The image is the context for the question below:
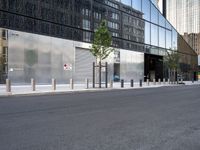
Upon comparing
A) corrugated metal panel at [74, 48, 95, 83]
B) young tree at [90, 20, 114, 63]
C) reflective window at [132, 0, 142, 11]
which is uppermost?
reflective window at [132, 0, 142, 11]

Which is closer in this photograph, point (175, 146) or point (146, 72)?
point (175, 146)

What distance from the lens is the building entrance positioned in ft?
207

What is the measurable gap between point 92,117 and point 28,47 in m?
26.5

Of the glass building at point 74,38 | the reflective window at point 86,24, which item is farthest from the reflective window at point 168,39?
the reflective window at point 86,24

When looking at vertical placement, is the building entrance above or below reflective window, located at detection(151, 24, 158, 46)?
below

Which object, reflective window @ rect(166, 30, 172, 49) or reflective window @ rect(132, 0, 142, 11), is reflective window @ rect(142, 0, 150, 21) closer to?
reflective window @ rect(132, 0, 142, 11)

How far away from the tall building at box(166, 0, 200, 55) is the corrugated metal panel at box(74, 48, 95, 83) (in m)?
65.4

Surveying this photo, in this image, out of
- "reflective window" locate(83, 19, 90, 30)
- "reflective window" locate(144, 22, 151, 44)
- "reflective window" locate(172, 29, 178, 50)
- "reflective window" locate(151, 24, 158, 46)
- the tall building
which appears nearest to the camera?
"reflective window" locate(83, 19, 90, 30)

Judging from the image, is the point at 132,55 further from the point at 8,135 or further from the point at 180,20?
the point at 180,20

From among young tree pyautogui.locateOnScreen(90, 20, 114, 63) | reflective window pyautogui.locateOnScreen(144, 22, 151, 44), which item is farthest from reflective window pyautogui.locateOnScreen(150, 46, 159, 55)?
young tree pyautogui.locateOnScreen(90, 20, 114, 63)

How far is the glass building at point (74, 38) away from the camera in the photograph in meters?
34.3

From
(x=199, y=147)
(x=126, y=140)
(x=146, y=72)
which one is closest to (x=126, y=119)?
(x=126, y=140)

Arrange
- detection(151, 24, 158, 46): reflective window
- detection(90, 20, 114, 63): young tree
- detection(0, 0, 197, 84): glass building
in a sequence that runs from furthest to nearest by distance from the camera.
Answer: detection(151, 24, 158, 46): reflective window, detection(90, 20, 114, 63): young tree, detection(0, 0, 197, 84): glass building

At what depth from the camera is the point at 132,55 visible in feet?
188
